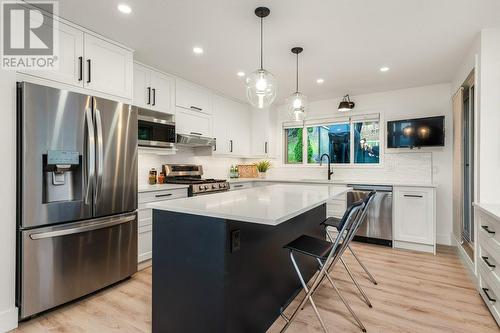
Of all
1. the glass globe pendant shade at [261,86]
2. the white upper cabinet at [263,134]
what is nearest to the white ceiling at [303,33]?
the glass globe pendant shade at [261,86]

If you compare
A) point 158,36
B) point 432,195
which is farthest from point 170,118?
point 432,195

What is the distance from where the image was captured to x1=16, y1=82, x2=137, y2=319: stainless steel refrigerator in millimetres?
1935

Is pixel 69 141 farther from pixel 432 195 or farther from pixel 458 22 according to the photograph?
pixel 432 195

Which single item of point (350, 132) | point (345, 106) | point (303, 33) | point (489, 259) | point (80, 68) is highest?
point (303, 33)

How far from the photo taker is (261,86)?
2.11 m

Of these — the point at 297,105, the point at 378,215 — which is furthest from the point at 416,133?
the point at 297,105

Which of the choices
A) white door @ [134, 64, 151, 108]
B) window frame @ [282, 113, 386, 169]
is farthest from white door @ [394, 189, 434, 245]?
white door @ [134, 64, 151, 108]

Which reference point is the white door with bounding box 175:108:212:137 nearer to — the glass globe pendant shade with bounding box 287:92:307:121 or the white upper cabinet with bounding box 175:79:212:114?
the white upper cabinet with bounding box 175:79:212:114

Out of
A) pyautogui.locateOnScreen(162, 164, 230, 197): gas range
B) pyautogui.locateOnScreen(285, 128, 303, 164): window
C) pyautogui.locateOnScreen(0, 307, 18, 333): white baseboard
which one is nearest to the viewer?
pyautogui.locateOnScreen(0, 307, 18, 333): white baseboard

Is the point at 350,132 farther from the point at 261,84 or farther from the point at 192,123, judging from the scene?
the point at 261,84

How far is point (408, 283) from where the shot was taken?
2617 millimetres

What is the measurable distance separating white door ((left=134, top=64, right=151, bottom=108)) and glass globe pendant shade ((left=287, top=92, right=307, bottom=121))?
1804 mm

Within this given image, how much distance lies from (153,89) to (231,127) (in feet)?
5.71

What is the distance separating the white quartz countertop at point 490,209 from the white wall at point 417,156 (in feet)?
6.02
